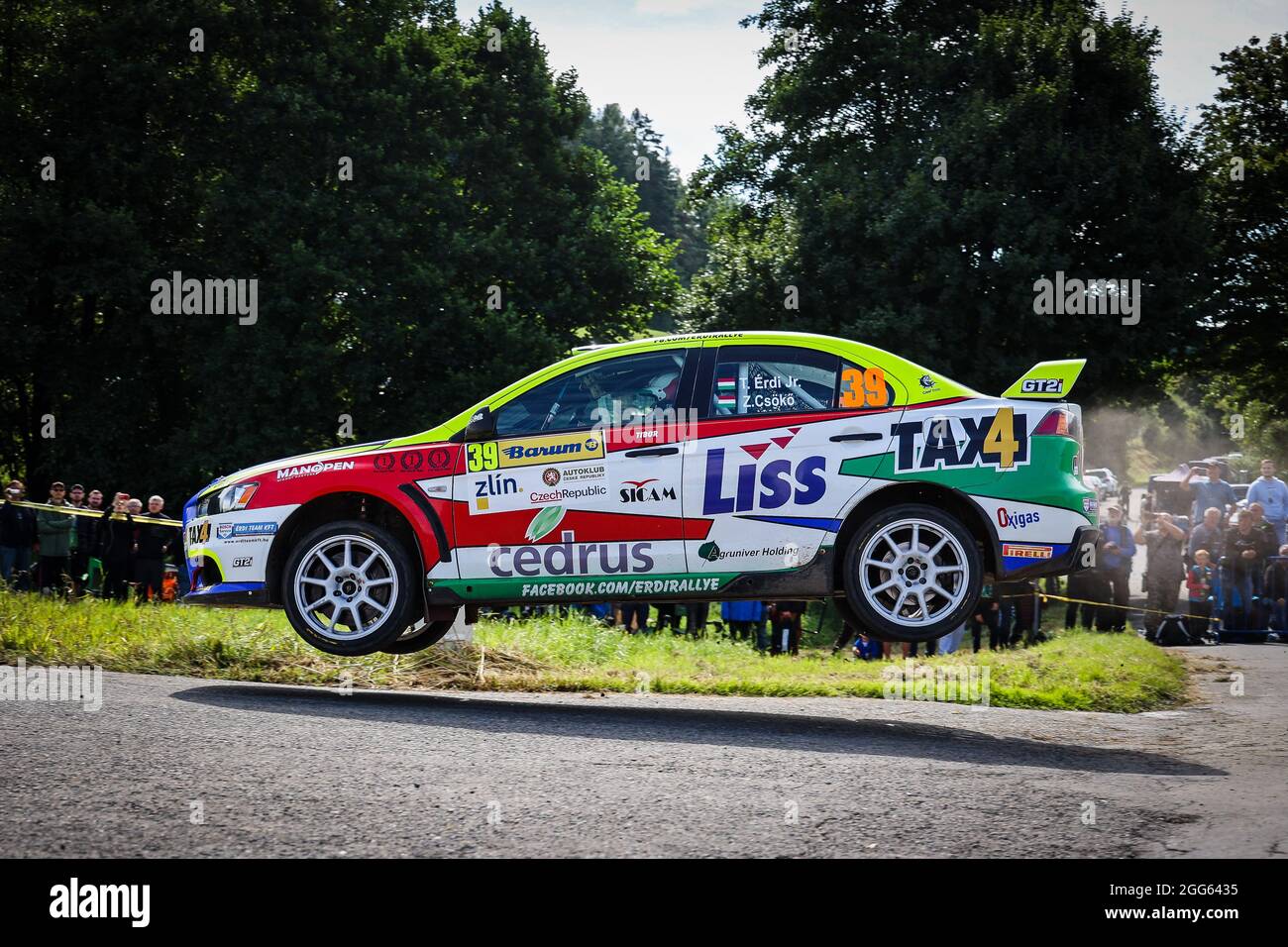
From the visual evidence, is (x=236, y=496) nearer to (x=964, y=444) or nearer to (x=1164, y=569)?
(x=964, y=444)

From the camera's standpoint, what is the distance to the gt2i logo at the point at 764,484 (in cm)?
740

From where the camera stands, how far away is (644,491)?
7.50m

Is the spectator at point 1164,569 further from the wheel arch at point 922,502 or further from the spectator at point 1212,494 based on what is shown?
the wheel arch at point 922,502

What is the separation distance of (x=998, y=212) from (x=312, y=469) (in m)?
18.7

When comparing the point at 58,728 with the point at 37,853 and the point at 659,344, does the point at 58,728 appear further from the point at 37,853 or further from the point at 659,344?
the point at 659,344

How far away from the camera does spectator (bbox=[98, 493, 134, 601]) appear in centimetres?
1584

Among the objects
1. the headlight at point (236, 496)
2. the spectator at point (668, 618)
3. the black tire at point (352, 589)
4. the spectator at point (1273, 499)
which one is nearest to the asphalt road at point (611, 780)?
the black tire at point (352, 589)

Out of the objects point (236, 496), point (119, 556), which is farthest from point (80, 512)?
point (236, 496)

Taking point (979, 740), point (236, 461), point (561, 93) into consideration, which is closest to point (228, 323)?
point (236, 461)

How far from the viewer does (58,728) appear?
683 cm

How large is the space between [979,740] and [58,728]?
5323mm

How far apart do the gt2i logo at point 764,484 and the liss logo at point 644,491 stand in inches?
9.2
